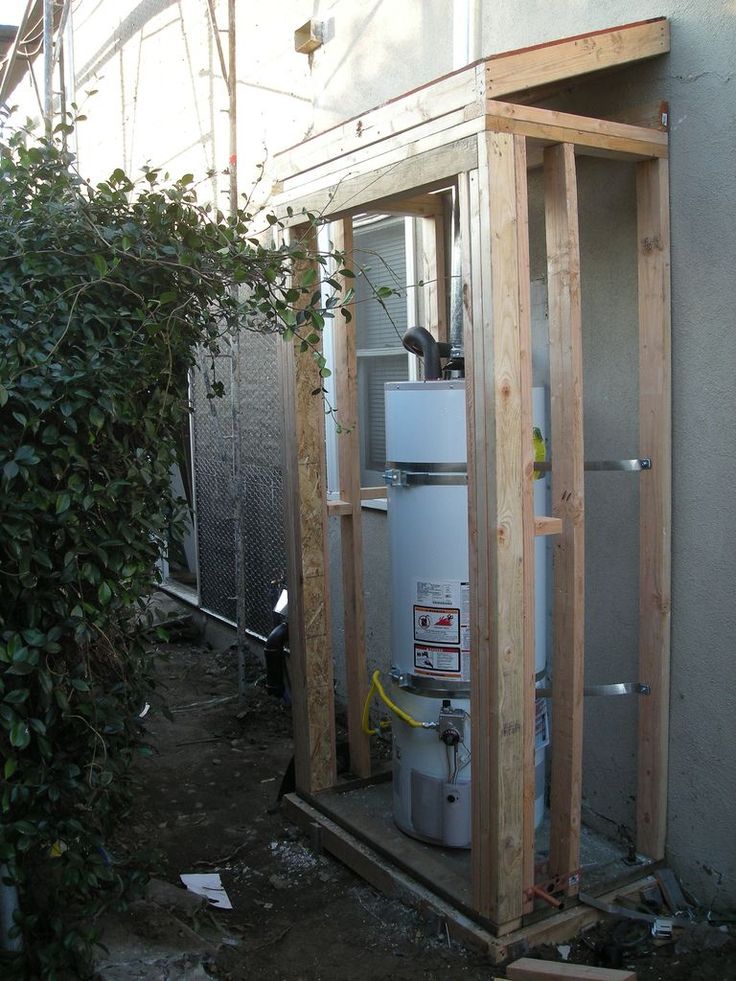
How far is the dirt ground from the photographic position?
119 inches

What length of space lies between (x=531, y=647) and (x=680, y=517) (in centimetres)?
75

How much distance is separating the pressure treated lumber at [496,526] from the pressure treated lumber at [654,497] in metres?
0.60

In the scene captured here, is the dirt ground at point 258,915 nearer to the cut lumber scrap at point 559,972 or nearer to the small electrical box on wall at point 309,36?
the cut lumber scrap at point 559,972

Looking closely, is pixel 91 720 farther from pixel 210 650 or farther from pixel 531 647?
pixel 210 650

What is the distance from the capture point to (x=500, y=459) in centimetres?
293

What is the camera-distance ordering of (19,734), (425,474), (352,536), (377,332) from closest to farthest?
(19,734), (425,474), (352,536), (377,332)

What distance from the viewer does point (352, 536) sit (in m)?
4.27

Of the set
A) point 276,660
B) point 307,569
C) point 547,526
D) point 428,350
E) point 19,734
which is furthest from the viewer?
point 276,660

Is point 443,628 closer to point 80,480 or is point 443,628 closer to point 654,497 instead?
point 654,497

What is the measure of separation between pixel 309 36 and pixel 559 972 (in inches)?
193

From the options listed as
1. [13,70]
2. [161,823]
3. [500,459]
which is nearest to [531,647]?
[500,459]

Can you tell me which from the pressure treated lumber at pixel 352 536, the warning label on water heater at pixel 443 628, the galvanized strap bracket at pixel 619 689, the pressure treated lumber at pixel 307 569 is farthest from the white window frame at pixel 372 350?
the galvanized strap bracket at pixel 619 689

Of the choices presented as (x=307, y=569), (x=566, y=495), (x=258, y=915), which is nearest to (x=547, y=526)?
(x=566, y=495)

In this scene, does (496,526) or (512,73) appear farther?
(496,526)
